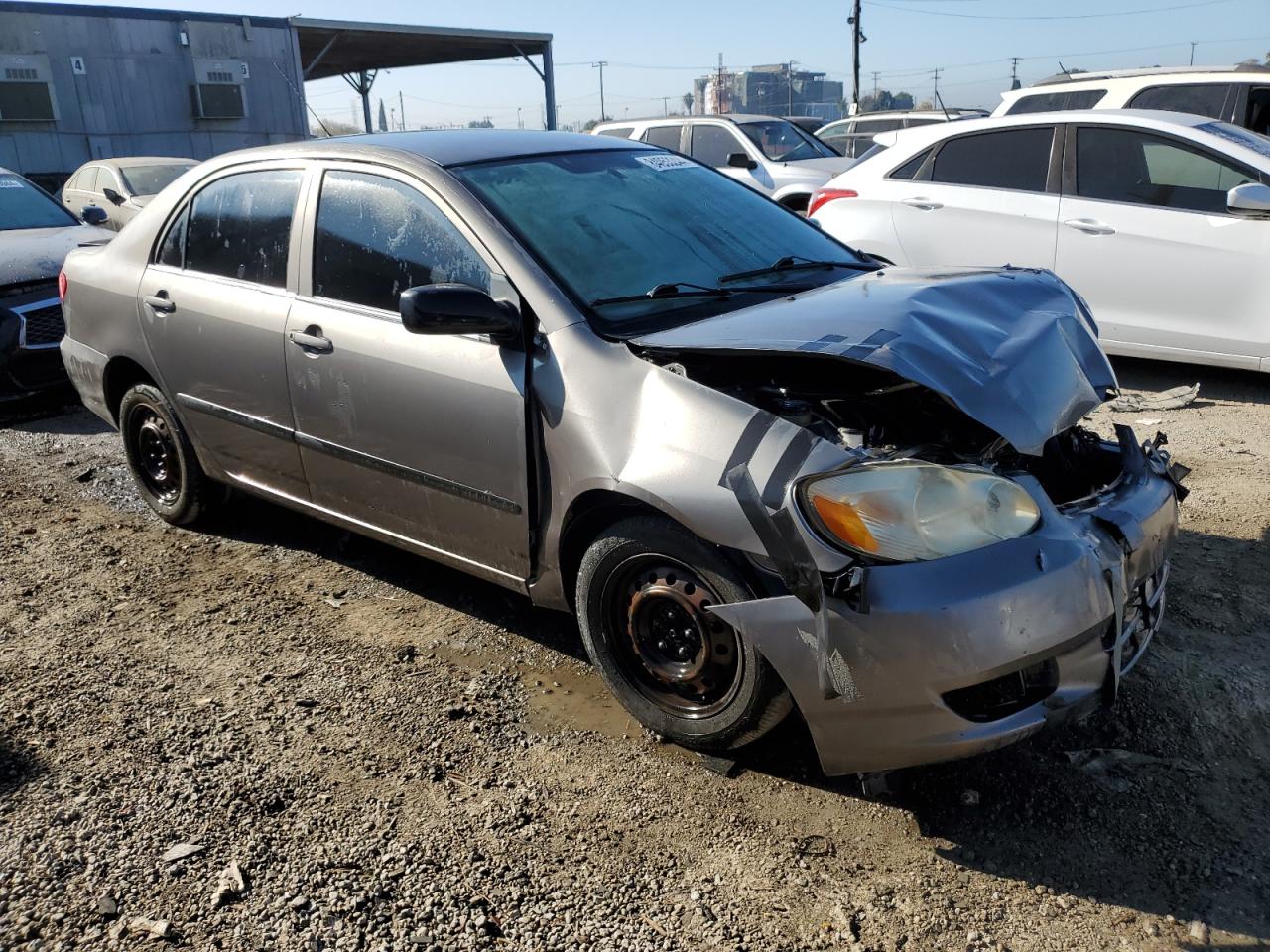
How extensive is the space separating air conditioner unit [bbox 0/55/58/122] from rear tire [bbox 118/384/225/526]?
2162 cm

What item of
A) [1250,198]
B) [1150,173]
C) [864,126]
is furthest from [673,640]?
[864,126]

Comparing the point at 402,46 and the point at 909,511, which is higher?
the point at 402,46

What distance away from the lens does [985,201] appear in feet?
22.8

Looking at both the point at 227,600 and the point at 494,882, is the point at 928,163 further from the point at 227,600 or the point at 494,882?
the point at 494,882

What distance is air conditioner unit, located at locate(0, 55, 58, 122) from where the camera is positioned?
21922mm

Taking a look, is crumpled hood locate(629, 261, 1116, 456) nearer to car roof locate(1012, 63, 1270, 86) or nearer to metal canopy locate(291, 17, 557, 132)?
car roof locate(1012, 63, 1270, 86)

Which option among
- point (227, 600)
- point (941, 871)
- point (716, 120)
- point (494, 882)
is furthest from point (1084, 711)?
point (716, 120)

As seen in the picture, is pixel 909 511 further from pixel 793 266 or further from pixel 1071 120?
pixel 1071 120

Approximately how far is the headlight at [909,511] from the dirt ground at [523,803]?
0.80 meters

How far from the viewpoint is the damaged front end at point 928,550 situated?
7.96 ft

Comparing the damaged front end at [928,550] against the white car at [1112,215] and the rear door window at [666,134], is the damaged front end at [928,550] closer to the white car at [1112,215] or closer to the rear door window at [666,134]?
the white car at [1112,215]

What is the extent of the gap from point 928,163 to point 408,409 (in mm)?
5168

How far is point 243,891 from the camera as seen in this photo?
2.56 m

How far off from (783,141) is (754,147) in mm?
641
